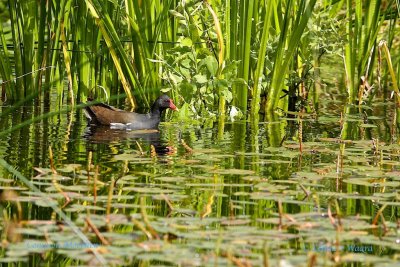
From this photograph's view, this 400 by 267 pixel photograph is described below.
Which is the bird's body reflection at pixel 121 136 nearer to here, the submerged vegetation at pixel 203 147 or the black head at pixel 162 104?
the submerged vegetation at pixel 203 147

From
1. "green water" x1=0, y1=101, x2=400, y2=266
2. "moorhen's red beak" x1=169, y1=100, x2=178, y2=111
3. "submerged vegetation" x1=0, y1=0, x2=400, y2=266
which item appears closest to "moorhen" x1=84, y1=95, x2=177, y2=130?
"moorhen's red beak" x1=169, y1=100, x2=178, y2=111

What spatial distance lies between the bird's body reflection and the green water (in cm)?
2

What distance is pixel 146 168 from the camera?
670 cm

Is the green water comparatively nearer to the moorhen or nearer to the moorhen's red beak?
the moorhen

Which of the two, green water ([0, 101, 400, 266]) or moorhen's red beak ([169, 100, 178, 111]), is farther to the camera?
moorhen's red beak ([169, 100, 178, 111])

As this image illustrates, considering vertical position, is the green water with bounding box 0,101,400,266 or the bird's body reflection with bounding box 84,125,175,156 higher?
the bird's body reflection with bounding box 84,125,175,156

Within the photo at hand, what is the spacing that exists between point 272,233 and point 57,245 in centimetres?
109

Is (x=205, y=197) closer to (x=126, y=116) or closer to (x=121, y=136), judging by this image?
(x=121, y=136)

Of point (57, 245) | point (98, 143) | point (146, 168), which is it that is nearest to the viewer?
point (57, 245)

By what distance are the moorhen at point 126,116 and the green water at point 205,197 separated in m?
0.35

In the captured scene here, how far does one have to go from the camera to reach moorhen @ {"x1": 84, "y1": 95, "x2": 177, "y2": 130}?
9.29 m

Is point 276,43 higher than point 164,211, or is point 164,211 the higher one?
point 276,43

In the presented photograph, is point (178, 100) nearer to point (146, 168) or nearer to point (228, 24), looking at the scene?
point (228, 24)

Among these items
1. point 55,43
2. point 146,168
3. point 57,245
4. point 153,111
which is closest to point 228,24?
point 153,111
